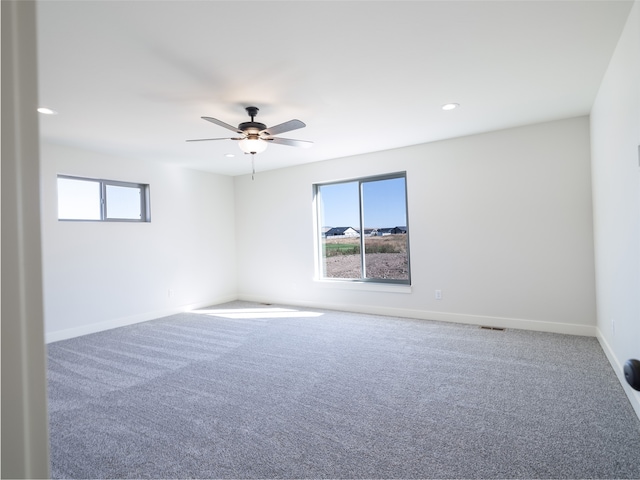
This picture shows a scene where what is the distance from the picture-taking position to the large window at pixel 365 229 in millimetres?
5004

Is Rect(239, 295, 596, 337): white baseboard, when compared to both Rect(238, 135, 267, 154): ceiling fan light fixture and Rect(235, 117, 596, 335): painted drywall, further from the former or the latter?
Rect(238, 135, 267, 154): ceiling fan light fixture

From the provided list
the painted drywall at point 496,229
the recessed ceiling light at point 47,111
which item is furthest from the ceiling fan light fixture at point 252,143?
the painted drywall at point 496,229

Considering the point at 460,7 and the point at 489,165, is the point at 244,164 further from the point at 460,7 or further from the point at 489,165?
the point at 460,7

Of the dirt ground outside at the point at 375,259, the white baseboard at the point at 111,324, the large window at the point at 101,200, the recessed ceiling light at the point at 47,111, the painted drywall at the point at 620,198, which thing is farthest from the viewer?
the dirt ground outside at the point at 375,259

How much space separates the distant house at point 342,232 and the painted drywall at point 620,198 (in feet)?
9.88

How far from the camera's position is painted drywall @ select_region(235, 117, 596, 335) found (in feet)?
12.3

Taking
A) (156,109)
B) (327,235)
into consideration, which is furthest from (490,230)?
(156,109)

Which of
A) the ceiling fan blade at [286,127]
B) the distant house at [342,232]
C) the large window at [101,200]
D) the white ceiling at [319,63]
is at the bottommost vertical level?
the distant house at [342,232]

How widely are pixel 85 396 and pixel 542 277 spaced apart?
4610mm

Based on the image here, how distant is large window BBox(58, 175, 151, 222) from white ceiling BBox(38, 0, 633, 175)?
0.91m

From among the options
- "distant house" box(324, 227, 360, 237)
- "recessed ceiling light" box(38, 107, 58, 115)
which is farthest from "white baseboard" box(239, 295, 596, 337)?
"recessed ceiling light" box(38, 107, 58, 115)

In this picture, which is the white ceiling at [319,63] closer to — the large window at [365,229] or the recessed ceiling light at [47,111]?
the recessed ceiling light at [47,111]

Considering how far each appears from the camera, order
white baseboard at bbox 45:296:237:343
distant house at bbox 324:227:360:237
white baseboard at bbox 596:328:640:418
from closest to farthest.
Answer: white baseboard at bbox 596:328:640:418
white baseboard at bbox 45:296:237:343
distant house at bbox 324:227:360:237

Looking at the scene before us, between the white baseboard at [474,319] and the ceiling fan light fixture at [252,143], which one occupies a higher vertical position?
the ceiling fan light fixture at [252,143]
